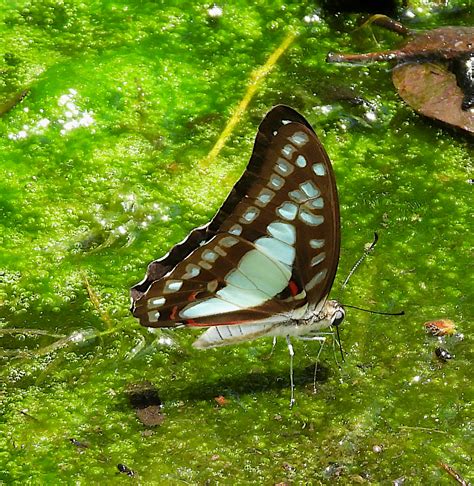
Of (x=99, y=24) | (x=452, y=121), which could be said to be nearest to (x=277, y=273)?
(x=452, y=121)

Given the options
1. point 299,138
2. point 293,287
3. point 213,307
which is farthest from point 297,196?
point 213,307

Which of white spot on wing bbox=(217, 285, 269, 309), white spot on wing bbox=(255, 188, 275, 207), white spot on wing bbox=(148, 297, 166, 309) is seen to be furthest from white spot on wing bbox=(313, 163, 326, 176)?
white spot on wing bbox=(148, 297, 166, 309)

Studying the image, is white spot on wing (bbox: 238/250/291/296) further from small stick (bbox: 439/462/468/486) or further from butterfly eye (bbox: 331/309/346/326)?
small stick (bbox: 439/462/468/486)

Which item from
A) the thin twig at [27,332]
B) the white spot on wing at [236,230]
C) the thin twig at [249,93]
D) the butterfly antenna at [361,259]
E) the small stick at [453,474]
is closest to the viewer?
the small stick at [453,474]

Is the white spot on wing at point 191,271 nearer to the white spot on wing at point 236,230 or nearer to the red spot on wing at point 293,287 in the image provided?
the white spot on wing at point 236,230

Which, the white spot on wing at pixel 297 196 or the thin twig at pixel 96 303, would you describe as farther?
the thin twig at pixel 96 303

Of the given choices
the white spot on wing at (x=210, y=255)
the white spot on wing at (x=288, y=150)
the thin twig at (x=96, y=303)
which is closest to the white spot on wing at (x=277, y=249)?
the white spot on wing at (x=210, y=255)

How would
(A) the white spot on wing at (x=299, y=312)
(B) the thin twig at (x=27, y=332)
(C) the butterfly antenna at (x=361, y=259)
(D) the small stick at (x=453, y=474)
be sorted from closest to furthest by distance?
1. (D) the small stick at (x=453, y=474)
2. (A) the white spot on wing at (x=299, y=312)
3. (B) the thin twig at (x=27, y=332)
4. (C) the butterfly antenna at (x=361, y=259)

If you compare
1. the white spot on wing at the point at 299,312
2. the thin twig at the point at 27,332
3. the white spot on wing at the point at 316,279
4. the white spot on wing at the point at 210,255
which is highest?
the white spot on wing at the point at 210,255
